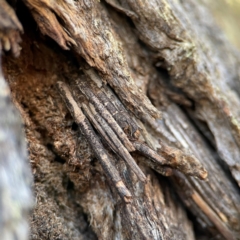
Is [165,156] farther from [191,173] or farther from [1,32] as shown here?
[1,32]

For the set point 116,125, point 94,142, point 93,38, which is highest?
point 93,38

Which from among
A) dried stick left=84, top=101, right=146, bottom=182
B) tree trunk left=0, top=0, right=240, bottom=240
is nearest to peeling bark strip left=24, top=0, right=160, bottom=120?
tree trunk left=0, top=0, right=240, bottom=240

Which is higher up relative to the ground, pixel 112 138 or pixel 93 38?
pixel 93 38

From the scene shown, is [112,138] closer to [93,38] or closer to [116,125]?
[116,125]

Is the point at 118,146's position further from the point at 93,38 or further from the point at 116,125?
the point at 93,38

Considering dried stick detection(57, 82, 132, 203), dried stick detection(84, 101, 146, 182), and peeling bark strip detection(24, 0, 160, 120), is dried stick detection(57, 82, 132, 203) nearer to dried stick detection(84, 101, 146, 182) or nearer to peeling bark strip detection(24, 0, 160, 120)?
dried stick detection(84, 101, 146, 182)

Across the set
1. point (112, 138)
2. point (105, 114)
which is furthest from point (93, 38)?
point (112, 138)

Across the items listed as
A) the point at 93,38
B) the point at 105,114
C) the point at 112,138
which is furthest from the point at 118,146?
the point at 93,38

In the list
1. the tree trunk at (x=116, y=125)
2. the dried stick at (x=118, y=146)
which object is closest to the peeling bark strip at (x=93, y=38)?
the tree trunk at (x=116, y=125)
